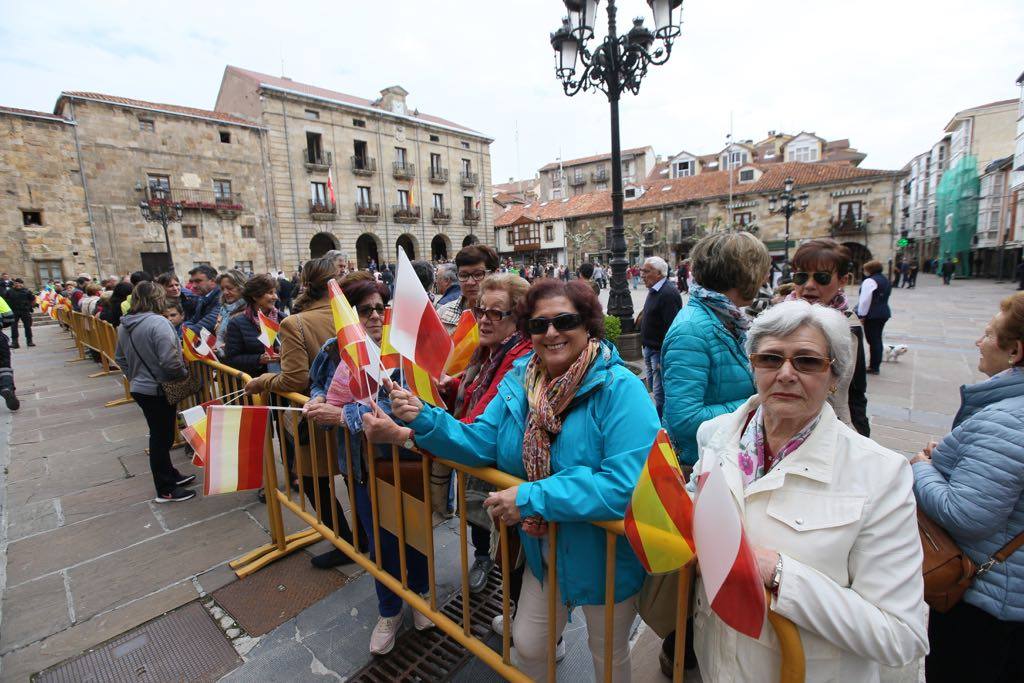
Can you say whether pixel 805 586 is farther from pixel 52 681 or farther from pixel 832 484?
pixel 52 681

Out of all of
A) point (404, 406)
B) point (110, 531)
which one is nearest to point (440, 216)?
point (110, 531)

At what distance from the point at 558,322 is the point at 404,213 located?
115ft

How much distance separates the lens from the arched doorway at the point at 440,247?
3769 cm

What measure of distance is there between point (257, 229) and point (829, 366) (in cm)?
3239

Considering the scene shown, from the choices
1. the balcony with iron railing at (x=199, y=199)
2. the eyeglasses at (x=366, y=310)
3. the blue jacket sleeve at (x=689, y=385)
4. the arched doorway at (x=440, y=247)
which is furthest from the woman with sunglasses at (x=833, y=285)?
the arched doorway at (x=440, y=247)

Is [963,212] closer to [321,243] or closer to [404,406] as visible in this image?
[321,243]

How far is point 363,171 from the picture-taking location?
32500mm

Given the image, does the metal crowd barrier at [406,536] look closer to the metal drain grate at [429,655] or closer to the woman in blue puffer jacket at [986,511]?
the metal drain grate at [429,655]

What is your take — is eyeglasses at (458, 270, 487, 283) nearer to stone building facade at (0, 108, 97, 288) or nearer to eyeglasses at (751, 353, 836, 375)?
eyeglasses at (751, 353, 836, 375)

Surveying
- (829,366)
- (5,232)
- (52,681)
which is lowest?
(52,681)

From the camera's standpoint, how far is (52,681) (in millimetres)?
2195

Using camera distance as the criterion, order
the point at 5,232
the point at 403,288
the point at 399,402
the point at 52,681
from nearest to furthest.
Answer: the point at 399,402 < the point at 403,288 < the point at 52,681 < the point at 5,232

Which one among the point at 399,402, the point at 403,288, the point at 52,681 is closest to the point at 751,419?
the point at 399,402

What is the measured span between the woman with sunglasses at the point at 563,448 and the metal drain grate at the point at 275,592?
1499 mm
